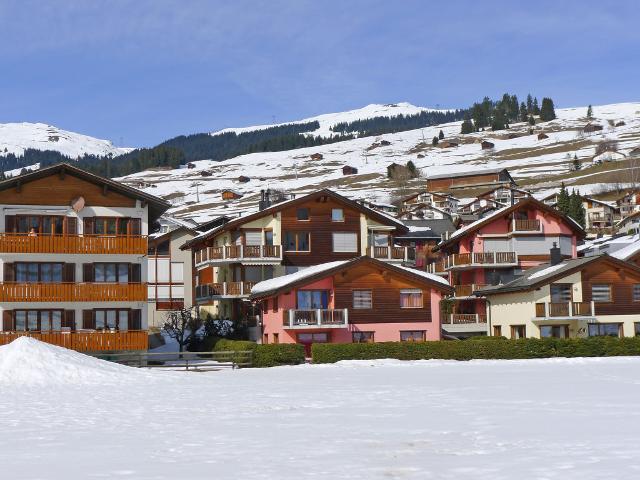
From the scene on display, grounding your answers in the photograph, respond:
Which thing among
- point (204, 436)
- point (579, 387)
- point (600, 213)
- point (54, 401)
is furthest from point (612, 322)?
point (600, 213)

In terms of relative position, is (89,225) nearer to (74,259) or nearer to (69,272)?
(74,259)

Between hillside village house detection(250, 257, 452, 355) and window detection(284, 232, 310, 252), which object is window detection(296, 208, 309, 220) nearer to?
window detection(284, 232, 310, 252)

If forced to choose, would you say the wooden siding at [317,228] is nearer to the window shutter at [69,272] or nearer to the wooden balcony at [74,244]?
the wooden balcony at [74,244]

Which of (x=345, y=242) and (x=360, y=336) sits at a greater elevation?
(x=345, y=242)

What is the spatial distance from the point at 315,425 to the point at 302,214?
45.8 m

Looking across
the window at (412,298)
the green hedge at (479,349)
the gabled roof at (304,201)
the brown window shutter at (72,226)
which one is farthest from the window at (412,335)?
the brown window shutter at (72,226)

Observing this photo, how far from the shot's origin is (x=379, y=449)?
17547mm

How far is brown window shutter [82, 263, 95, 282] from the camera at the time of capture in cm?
5025

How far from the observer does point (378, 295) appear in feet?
187

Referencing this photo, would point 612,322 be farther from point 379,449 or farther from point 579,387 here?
point 379,449

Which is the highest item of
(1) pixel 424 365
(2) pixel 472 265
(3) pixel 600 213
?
(3) pixel 600 213

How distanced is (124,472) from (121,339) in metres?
35.0

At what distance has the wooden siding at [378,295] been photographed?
56500mm

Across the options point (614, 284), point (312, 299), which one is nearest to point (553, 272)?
point (614, 284)
